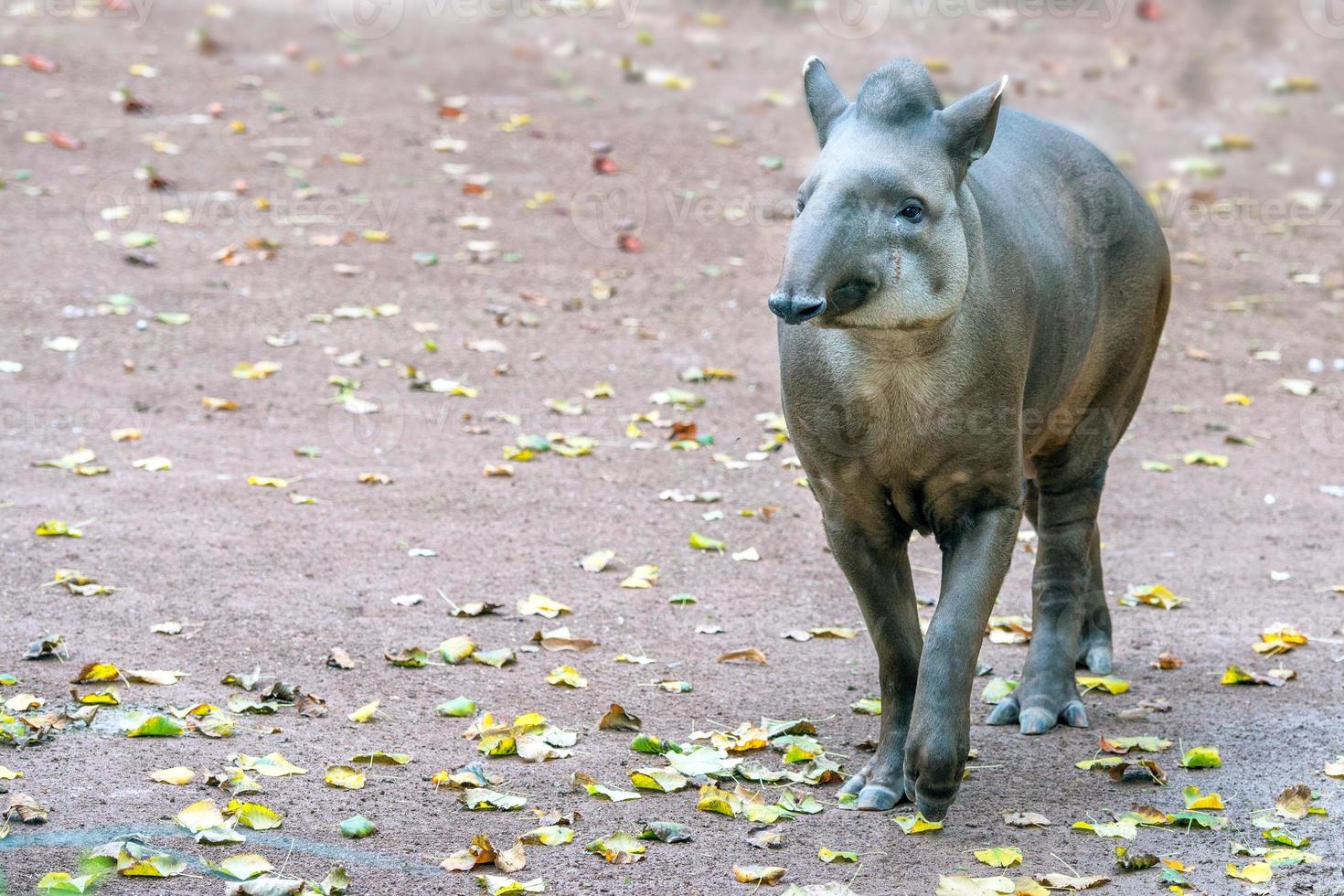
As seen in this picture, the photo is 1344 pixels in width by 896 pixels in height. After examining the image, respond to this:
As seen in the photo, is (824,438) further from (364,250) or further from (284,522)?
(364,250)

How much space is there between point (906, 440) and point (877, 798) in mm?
1037

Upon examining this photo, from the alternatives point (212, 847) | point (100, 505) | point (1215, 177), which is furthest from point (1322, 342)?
point (212, 847)

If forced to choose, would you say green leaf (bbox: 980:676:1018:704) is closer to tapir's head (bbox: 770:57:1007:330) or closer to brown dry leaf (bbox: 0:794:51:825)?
tapir's head (bbox: 770:57:1007:330)

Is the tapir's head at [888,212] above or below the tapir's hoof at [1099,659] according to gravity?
above

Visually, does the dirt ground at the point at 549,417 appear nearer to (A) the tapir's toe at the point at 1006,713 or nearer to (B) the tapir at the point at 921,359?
(A) the tapir's toe at the point at 1006,713

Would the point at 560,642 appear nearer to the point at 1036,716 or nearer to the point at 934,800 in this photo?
the point at 1036,716

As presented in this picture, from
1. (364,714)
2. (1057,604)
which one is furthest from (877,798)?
(364,714)

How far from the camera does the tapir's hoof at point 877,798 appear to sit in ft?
14.7

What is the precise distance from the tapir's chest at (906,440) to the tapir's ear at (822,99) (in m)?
0.64

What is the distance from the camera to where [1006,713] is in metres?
5.35

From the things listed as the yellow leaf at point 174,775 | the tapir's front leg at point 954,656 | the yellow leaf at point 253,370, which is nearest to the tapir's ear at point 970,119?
the tapir's front leg at point 954,656

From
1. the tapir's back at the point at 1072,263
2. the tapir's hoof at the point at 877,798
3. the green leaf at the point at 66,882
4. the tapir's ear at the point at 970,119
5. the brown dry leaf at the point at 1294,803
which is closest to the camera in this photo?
the green leaf at the point at 66,882

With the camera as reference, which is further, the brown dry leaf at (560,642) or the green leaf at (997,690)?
the brown dry leaf at (560,642)

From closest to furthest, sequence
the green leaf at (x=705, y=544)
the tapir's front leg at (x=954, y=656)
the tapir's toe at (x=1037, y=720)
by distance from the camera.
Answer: the tapir's front leg at (x=954, y=656) → the tapir's toe at (x=1037, y=720) → the green leaf at (x=705, y=544)
